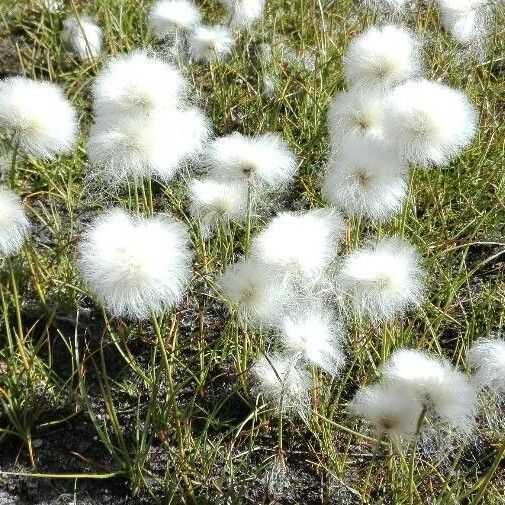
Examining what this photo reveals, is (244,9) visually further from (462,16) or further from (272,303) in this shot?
(272,303)

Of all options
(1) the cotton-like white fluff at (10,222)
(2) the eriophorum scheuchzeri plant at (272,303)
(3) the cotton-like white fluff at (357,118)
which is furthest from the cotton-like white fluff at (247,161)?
(1) the cotton-like white fluff at (10,222)

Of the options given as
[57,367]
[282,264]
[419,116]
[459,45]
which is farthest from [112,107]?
[459,45]

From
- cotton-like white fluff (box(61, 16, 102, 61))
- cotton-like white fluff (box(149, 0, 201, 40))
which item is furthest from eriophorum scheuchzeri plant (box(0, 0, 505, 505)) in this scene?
cotton-like white fluff (box(61, 16, 102, 61))

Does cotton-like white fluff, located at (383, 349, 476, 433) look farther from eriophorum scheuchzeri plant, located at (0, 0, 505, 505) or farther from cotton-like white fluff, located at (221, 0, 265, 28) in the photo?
cotton-like white fluff, located at (221, 0, 265, 28)

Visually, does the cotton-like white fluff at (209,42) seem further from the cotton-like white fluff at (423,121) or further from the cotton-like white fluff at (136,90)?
the cotton-like white fluff at (423,121)

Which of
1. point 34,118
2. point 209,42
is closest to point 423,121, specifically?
point 34,118
